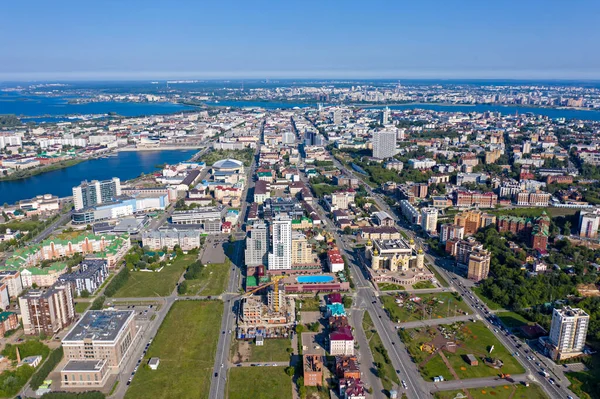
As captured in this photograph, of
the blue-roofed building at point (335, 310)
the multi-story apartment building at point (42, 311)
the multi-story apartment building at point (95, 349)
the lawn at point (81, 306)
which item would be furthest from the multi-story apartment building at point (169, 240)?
the blue-roofed building at point (335, 310)

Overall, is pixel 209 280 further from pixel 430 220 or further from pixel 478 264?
pixel 430 220

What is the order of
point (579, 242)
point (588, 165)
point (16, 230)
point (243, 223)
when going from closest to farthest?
1. point (579, 242)
2. point (16, 230)
3. point (243, 223)
4. point (588, 165)

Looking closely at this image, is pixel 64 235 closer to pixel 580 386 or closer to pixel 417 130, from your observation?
pixel 580 386

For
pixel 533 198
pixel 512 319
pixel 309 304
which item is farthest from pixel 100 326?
pixel 533 198

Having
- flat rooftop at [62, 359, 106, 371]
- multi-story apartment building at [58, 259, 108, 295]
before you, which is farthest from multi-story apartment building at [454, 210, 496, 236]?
flat rooftop at [62, 359, 106, 371]

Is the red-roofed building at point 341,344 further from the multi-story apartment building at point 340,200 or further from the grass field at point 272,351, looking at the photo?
the multi-story apartment building at point 340,200

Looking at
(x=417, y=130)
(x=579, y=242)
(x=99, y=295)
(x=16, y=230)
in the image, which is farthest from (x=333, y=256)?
(x=417, y=130)

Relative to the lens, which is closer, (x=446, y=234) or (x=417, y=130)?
(x=446, y=234)

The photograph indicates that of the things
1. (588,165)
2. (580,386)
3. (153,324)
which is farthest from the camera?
(588,165)
